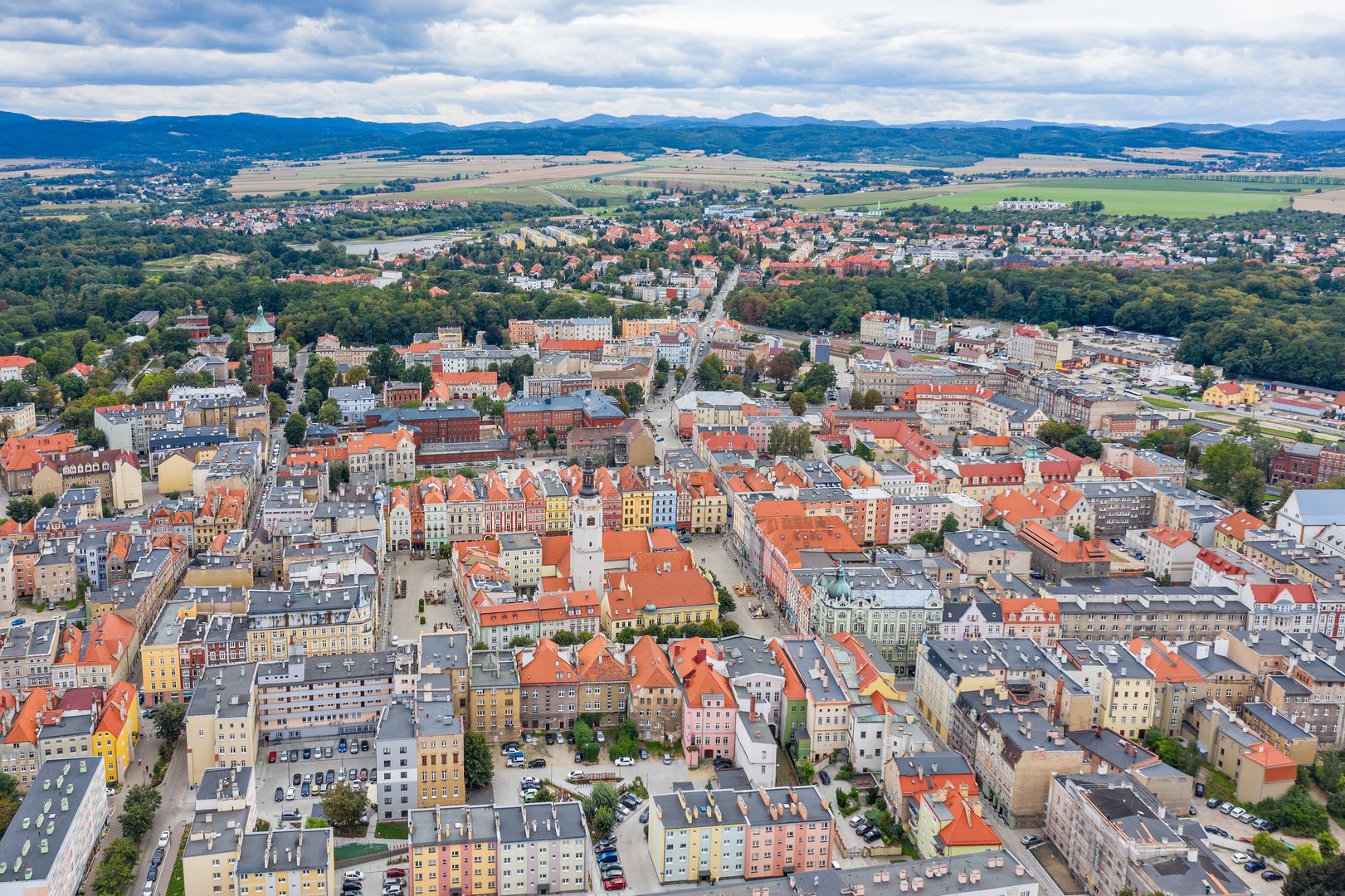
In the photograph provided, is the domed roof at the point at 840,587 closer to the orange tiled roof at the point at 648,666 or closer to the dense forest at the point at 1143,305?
the orange tiled roof at the point at 648,666

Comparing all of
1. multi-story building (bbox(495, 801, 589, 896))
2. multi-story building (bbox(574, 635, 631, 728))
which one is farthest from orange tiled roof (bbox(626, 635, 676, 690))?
multi-story building (bbox(495, 801, 589, 896))

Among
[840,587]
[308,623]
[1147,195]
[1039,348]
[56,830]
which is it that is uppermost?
[1147,195]

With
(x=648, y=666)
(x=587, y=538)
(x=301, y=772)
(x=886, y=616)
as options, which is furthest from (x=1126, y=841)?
(x=301, y=772)

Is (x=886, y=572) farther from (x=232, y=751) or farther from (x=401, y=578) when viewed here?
(x=232, y=751)

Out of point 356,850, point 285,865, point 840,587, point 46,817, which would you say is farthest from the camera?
point 840,587

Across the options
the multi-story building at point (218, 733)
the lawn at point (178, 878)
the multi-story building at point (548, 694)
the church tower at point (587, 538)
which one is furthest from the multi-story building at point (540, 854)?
the church tower at point (587, 538)

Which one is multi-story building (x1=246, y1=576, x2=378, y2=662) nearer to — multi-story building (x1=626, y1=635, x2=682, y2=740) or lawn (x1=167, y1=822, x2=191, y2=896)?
lawn (x1=167, y1=822, x2=191, y2=896)

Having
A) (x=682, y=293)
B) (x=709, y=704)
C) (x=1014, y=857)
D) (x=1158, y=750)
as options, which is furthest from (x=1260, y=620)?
(x=682, y=293)

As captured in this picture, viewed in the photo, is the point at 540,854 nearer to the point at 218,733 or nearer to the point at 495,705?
the point at 495,705
